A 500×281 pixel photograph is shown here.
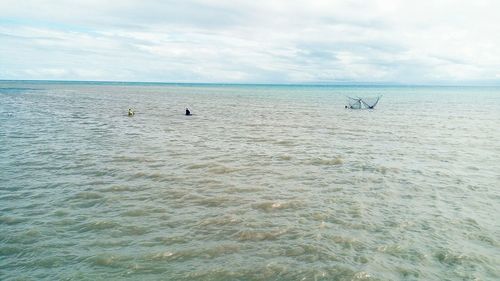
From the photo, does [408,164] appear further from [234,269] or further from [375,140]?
[234,269]

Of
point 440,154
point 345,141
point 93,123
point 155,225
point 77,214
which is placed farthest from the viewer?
point 93,123

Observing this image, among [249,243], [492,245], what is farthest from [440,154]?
[249,243]

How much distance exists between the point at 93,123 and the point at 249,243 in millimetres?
33782

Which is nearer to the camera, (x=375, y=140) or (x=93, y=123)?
(x=375, y=140)

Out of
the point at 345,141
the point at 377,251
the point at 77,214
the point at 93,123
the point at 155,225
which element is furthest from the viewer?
the point at 93,123

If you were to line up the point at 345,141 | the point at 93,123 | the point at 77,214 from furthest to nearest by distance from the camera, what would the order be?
the point at 93,123
the point at 345,141
the point at 77,214

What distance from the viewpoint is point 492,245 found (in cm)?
1194

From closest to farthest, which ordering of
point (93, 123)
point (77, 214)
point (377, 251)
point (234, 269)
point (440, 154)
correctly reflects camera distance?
point (234, 269) < point (377, 251) < point (77, 214) < point (440, 154) < point (93, 123)

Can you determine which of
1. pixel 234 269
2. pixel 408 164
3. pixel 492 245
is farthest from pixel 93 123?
pixel 492 245

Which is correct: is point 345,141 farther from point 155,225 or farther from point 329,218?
point 155,225

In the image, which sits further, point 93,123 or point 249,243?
point 93,123

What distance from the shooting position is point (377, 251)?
11289 millimetres

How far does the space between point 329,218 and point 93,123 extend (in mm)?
33621

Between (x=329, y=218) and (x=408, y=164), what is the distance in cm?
1116
